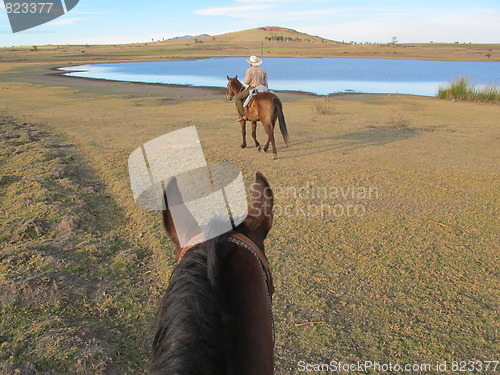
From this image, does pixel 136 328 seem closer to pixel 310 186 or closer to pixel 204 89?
pixel 310 186

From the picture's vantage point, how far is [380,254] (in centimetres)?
405

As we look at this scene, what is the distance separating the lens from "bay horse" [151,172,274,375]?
870 mm

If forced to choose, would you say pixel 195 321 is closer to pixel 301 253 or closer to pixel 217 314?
pixel 217 314

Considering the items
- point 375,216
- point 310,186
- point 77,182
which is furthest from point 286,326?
point 77,182

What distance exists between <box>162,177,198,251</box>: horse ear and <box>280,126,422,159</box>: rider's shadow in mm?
6835

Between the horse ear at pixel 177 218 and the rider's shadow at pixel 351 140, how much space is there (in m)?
6.83

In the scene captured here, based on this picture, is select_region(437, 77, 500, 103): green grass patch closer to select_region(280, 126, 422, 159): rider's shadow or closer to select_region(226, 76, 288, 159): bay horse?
select_region(280, 126, 422, 159): rider's shadow

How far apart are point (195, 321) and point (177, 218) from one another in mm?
463

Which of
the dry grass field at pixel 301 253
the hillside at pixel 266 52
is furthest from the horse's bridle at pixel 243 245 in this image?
the hillside at pixel 266 52

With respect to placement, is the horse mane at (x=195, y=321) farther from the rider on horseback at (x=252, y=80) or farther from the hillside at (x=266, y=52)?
the hillside at (x=266, y=52)

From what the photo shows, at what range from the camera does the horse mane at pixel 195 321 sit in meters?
0.85

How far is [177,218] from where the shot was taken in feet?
4.27

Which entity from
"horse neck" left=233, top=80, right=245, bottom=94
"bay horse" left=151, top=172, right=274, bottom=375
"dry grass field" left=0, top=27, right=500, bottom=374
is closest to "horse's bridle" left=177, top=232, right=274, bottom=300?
"bay horse" left=151, top=172, right=274, bottom=375

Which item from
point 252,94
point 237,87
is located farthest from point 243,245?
point 237,87
